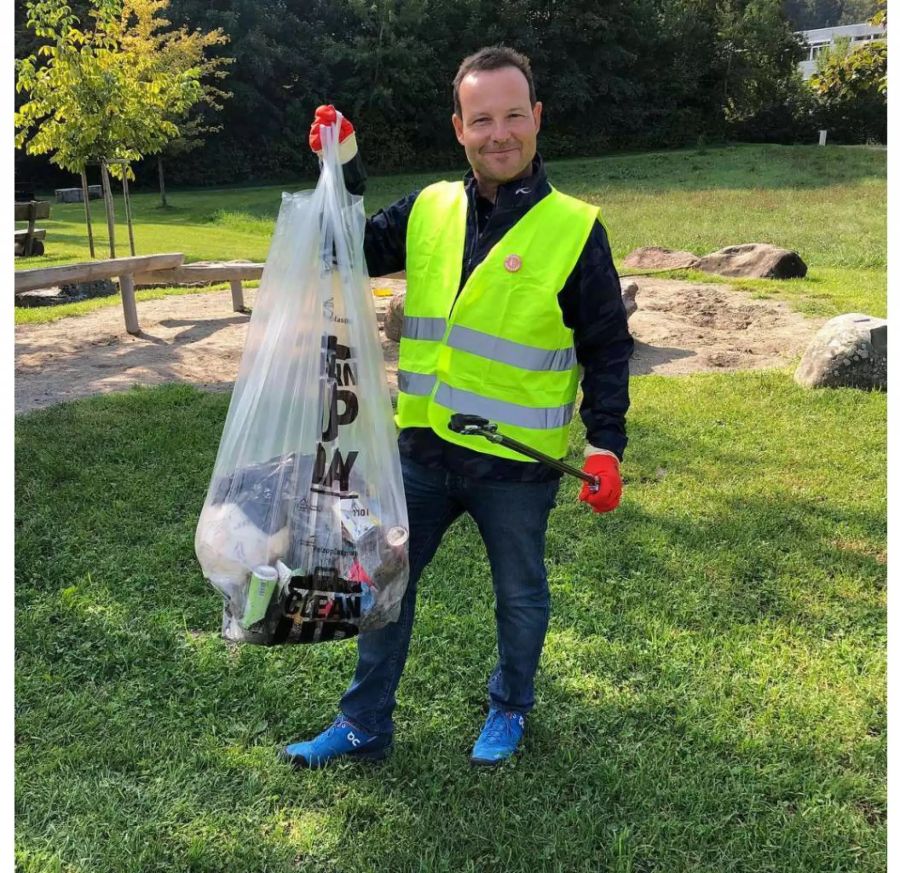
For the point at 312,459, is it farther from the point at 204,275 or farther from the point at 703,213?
the point at 703,213

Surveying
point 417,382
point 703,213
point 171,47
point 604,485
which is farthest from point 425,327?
point 171,47

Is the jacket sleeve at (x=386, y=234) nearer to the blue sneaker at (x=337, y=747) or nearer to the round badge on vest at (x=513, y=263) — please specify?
the round badge on vest at (x=513, y=263)

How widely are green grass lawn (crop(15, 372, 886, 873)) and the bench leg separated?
3.72 metres

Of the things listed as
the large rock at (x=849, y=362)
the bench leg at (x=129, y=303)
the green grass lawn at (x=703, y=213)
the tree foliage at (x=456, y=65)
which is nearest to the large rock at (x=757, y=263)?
the green grass lawn at (x=703, y=213)

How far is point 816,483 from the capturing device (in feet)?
14.1

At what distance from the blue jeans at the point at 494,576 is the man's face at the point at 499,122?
75cm

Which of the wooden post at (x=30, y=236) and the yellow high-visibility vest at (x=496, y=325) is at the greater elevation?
the wooden post at (x=30, y=236)

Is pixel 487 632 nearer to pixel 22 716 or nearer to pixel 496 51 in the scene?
pixel 22 716

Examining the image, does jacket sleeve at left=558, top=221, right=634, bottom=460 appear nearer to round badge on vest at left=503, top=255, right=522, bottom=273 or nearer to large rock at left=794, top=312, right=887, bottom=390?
round badge on vest at left=503, top=255, right=522, bottom=273

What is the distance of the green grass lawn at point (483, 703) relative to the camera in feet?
6.78

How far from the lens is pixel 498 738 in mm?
2342

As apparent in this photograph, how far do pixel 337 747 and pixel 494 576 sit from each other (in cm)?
64

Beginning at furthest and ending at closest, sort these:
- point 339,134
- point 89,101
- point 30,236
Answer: point 30,236 < point 89,101 < point 339,134

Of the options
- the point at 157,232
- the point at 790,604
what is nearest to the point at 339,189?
the point at 790,604
